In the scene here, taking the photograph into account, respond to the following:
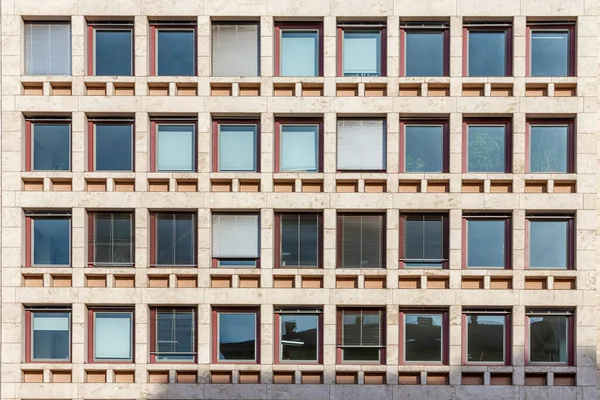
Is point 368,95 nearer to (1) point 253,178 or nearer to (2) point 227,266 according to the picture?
(1) point 253,178

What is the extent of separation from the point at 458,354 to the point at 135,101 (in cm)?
1323

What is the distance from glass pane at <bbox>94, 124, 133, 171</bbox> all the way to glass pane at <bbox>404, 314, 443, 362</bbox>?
1062 centimetres

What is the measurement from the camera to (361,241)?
1830 cm

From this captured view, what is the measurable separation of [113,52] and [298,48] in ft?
20.3

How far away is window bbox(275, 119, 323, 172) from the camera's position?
1842 cm

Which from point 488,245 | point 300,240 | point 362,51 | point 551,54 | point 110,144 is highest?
point 362,51

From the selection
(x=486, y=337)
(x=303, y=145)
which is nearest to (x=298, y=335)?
(x=486, y=337)

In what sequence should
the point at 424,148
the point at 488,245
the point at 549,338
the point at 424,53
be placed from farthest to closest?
the point at 424,53 → the point at 424,148 → the point at 488,245 → the point at 549,338

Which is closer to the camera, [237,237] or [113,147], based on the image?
[237,237]

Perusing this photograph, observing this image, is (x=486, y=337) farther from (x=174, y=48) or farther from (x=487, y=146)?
(x=174, y=48)

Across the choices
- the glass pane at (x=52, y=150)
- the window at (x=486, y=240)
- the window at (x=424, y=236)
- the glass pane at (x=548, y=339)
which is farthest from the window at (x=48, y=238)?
the glass pane at (x=548, y=339)

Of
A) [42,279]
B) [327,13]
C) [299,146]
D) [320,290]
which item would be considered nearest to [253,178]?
[299,146]

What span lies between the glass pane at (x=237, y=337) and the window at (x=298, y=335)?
856 millimetres

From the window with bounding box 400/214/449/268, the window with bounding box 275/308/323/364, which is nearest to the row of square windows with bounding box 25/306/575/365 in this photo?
the window with bounding box 275/308/323/364
